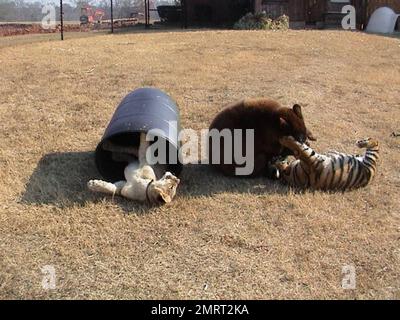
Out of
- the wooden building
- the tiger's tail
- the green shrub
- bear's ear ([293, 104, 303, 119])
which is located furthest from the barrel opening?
the wooden building

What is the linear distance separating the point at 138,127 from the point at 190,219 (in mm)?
1041

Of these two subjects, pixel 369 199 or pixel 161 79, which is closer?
pixel 369 199

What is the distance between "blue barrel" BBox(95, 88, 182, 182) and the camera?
4832 mm

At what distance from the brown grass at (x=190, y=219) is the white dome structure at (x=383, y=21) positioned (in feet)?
43.8

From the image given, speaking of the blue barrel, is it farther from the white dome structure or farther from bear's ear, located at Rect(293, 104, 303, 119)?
the white dome structure

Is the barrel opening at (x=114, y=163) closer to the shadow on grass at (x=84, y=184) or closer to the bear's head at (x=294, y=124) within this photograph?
the shadow on grass at (x=84, y=184)

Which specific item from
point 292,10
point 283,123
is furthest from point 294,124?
point 292,10

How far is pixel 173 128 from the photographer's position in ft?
16.8

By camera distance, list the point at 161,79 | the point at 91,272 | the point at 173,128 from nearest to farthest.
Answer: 1. the point at 91,272
2. the point at 173,128
3. the point at 161,79

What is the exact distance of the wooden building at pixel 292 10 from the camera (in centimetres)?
2208

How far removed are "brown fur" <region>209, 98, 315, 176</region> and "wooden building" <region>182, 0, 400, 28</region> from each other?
17067mm
